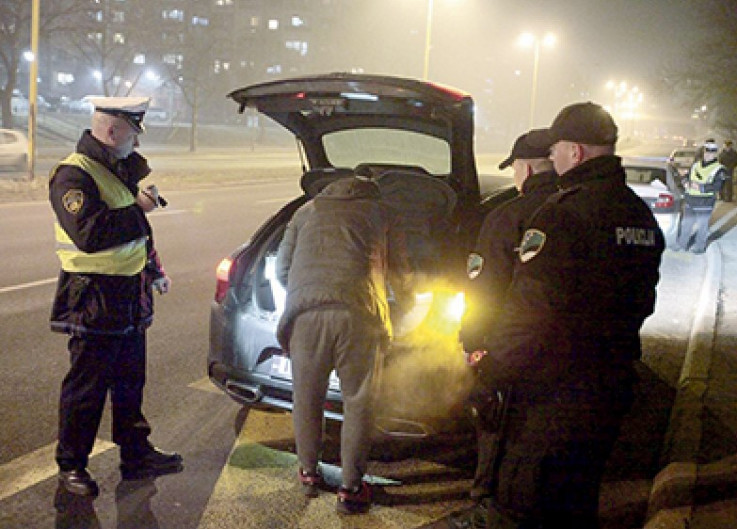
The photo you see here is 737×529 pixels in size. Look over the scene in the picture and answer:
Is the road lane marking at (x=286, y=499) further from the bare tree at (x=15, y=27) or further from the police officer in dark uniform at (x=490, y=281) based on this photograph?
the bare tree at (x=15, y=27)

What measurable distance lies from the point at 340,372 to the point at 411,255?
3.16 feet

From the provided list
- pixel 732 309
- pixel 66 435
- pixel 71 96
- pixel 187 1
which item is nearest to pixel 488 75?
pixel 187 1

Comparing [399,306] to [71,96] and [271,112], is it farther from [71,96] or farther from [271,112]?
[71,96]

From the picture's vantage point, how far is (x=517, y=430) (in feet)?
8.64

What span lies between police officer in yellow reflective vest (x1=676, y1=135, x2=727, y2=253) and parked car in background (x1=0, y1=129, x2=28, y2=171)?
18.8 metres

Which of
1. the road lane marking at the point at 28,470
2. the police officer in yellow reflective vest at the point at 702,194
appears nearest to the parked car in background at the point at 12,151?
the police officer in yellow reflective vest at the point at 702,194

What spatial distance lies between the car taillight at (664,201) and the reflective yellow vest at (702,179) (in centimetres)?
61

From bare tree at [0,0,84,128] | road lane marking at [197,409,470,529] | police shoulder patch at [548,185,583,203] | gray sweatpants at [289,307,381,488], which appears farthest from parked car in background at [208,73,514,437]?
bare tree at [0,0,84,128]

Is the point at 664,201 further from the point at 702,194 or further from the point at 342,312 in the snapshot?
the point at 342,312

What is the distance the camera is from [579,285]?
2480mm

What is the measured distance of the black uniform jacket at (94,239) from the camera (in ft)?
11.5

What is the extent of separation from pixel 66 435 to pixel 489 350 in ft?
7.28

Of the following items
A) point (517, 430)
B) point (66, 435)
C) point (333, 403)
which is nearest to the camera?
point (517, 430)

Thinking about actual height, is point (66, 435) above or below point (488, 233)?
below
